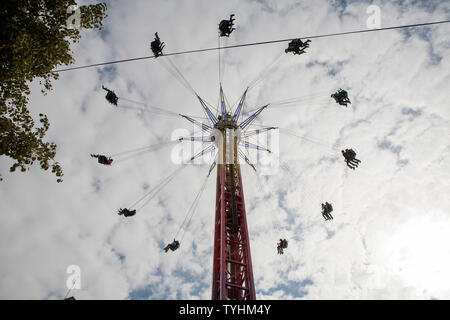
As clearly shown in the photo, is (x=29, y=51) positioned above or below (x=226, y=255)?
above

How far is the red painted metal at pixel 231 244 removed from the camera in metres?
12.1

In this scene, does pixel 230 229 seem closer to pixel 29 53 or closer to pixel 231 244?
pixel 231 244

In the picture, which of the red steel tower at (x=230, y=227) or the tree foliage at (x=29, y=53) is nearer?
the tree foliage at (x=29, y=53)

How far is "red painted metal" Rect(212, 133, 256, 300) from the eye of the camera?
12133 mm

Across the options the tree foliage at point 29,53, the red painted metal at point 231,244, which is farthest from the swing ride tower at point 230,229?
the tree foliage at point 29,53

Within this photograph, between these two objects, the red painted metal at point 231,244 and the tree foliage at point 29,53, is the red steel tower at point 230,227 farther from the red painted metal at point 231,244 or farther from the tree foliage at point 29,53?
the tree foliage at point 29,53
